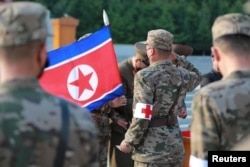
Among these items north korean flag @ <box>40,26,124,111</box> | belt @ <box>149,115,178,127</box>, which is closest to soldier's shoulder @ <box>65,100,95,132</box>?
belt @ <box>149,115,178,127</box>

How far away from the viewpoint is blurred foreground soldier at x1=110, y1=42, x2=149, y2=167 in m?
5.38

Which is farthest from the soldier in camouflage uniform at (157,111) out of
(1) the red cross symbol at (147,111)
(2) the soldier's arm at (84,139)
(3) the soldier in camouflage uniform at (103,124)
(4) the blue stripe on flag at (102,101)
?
(2) the soldier's arm at (84,139)

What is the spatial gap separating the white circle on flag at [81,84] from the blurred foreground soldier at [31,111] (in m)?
2.90

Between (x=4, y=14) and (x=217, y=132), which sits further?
(x=217, y=132)

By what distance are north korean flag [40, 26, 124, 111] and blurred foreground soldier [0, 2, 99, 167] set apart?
2893mm

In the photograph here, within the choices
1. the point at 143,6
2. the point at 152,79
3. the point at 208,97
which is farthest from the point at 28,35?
the point at 143,6

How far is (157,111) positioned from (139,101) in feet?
0.60

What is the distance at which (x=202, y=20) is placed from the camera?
1207 inches

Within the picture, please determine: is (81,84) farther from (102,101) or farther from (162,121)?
(162,121)

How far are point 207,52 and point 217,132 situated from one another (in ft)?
96.0

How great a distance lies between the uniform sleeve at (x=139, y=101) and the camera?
435 cm

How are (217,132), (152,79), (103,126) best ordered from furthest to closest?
(103,126)
(152,79)
(217,132)

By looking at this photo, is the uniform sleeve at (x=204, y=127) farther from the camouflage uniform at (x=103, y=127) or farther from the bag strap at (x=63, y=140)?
the camouflage uniform at (x=103, y=127)

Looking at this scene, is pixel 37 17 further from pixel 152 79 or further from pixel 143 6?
pixel 143 6
